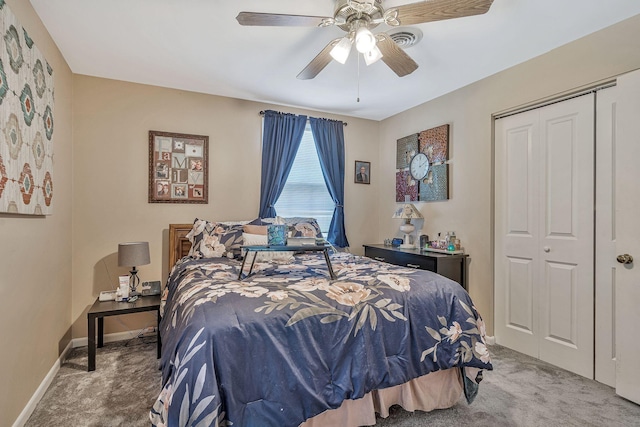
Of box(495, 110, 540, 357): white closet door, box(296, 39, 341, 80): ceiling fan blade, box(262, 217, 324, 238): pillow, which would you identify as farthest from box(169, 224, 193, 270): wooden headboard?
box(495, 110, 540, 357): white closet door

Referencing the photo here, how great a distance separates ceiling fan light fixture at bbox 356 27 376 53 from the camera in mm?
1814

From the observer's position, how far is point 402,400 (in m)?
1.86

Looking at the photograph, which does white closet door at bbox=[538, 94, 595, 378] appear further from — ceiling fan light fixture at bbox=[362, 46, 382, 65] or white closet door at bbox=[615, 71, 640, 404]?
ceiling fan light fixture at bbox=[362, 46, 382, 65]

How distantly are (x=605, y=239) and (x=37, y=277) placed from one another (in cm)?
399

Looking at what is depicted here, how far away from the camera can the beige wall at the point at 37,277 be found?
5.75 feet

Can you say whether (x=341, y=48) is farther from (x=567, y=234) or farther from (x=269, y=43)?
(x=567, y=234)

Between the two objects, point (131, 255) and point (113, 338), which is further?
point (113, 338)

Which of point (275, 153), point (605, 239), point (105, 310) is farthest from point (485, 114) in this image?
point (105, 310)

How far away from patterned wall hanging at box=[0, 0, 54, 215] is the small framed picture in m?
3.22

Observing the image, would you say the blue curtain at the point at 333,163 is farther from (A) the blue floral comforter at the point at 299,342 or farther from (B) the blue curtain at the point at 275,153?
(A) the blue floral comforter at the point at 299,342

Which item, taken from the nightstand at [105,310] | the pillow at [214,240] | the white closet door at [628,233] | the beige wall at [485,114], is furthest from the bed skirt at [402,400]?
the nightstand at [105,310]

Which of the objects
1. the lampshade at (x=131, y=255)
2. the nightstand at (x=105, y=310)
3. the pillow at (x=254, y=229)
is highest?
the pillow at (x=254, y=229)

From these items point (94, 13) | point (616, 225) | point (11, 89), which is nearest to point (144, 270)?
point (11, 89)

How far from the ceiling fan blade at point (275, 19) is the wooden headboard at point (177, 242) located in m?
2.22
